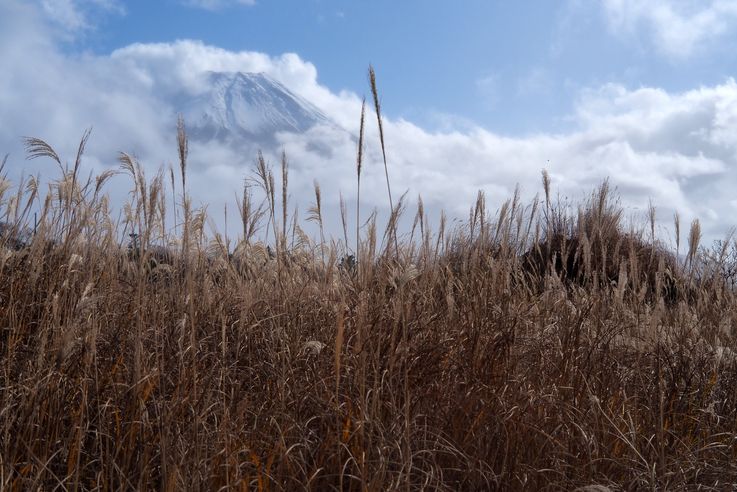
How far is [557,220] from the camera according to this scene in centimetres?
1128

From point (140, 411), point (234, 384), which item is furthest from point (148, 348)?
point (140, 411)

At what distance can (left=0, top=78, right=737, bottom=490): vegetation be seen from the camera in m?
2.43

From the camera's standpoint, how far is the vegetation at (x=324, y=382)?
2.43 metres

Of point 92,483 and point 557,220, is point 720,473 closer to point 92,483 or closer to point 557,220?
point 92,483

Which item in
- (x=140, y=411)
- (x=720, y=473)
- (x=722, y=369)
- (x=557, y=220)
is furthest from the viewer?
(x=557, y=220)

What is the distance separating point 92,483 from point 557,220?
9.95 m

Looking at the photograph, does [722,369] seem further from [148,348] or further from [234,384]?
[148,348]

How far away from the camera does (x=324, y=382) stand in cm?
291

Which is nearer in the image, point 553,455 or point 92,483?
point 92,483

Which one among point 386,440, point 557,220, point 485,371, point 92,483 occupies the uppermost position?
point 557,220

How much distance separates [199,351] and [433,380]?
48.4 inches

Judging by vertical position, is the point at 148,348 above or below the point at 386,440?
above

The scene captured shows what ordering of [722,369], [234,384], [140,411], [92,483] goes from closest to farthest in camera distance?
[92,483] < [140,411] < [234,384] < [722,369]

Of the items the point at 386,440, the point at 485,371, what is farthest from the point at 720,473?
the point at 386,440
